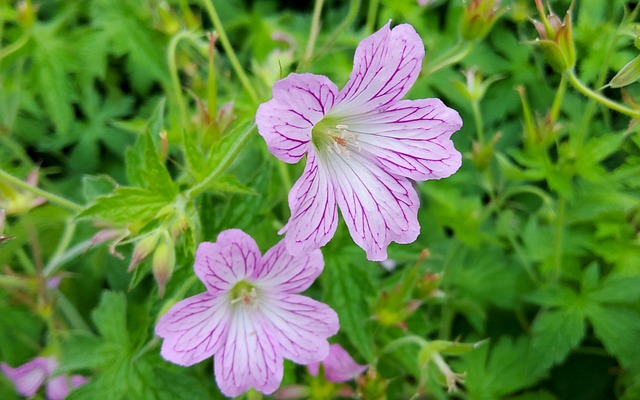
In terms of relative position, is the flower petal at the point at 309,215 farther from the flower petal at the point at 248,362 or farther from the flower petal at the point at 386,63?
the flower petal at the point at 248,362

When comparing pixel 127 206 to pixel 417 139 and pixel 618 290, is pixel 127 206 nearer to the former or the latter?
pixel 417 139

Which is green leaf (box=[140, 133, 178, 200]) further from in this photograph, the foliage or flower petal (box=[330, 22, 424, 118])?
flower petal (box=[330, 22, 424, 118])

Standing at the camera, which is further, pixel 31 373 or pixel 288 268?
pixel 31 373

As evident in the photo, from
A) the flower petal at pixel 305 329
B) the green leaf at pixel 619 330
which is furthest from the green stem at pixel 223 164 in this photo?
the green leaf at pixel 619 330

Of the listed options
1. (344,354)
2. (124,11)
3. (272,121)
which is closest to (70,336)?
(344,354)

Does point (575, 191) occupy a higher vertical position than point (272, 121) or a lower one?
lower

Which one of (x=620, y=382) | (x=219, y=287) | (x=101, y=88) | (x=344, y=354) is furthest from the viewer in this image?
(x=101, y=88)

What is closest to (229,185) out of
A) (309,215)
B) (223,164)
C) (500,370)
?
(223,164)

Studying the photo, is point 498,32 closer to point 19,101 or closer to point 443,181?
point 443,181
